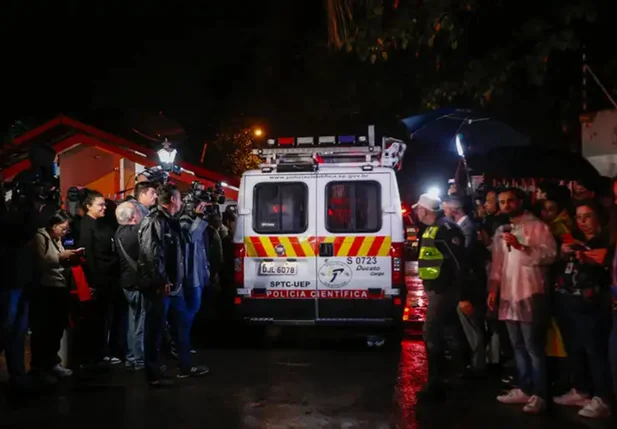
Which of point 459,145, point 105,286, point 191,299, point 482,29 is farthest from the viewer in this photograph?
point 459,145

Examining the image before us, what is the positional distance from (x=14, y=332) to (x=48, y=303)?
64 centimetres

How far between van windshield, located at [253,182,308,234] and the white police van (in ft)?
0.04

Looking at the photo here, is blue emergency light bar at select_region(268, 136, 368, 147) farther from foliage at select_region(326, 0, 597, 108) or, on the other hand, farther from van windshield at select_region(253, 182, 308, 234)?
foliage at select_region(326, 0, 597, 108)

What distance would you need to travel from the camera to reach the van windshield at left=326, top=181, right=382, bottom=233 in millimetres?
8844

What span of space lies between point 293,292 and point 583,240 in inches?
148

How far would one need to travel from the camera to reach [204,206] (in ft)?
27.8

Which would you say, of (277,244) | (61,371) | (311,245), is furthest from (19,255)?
(311,245)

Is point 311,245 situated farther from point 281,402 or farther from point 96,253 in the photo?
point 281,402

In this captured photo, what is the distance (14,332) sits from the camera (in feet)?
22.4

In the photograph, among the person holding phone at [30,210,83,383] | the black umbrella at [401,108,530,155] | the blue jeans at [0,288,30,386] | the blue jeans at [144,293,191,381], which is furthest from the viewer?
the black umbrella at [401,108,530,155]

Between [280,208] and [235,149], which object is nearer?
[280,208]

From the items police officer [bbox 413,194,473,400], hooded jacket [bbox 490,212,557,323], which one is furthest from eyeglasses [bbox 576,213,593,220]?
police officer [bbox 413,194,473,400]

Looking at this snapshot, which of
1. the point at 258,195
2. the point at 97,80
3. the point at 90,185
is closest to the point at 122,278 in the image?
the point at 258,195

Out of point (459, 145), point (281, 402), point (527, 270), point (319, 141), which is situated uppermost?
point (459, 145)
